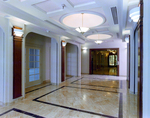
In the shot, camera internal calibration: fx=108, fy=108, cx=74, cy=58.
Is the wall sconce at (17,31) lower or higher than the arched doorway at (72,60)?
higher

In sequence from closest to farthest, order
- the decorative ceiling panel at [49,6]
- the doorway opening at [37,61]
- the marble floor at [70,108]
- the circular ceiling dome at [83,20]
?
the marble floor at [70,108] → the decorative ceiling panel at [49,6] → the circular ceiling dome at [83,20] → the doorway opening at [37,61]

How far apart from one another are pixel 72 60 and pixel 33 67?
13.8 ft

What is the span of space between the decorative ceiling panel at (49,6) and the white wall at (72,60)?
628cm

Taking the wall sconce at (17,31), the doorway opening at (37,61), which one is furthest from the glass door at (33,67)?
the wall sconce at (17,31)

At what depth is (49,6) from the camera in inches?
130

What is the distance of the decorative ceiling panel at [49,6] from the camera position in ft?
10.2

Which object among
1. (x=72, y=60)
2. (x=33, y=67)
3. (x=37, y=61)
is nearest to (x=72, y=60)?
(x=72, y=60)

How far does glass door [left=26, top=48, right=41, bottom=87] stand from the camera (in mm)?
5897

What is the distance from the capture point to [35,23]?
4145 millimetres

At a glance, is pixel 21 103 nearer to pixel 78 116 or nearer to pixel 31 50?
pixel 78 116

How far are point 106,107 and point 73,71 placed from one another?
6.45 m

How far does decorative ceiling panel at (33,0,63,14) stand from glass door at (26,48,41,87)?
10.2 feet

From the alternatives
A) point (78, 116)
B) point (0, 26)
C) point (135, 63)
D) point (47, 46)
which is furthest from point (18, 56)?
point (135, 63)

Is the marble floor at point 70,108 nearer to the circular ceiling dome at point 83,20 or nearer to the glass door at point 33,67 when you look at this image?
the glass door at point 33,67
